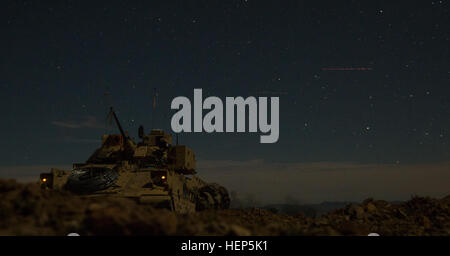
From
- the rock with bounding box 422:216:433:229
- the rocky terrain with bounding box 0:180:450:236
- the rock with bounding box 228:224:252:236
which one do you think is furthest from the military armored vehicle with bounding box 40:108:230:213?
the rock with bounding box 228:224:252:236

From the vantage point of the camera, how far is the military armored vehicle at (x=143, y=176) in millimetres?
14438

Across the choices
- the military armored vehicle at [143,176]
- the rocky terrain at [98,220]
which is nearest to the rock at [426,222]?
the rocky terrain at [98,220]

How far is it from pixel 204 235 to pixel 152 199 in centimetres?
796

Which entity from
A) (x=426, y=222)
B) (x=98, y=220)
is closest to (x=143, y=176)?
(x=426, y=222)

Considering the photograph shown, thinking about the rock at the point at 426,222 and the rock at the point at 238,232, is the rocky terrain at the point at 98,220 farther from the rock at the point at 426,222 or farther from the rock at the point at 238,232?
the rock at the point at 426,222

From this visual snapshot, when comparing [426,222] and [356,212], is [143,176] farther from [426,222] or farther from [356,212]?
[426,222]

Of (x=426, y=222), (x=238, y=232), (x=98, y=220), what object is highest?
(x=98, y=220)

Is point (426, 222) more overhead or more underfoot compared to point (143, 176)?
more underfoot

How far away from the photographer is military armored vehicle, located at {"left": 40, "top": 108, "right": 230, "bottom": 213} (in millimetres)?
14438

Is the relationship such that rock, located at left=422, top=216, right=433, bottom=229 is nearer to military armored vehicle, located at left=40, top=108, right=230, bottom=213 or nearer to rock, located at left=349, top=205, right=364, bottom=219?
rock, located at left=349, top=205, right=364, bottom=219

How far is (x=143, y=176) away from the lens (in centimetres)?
1541
